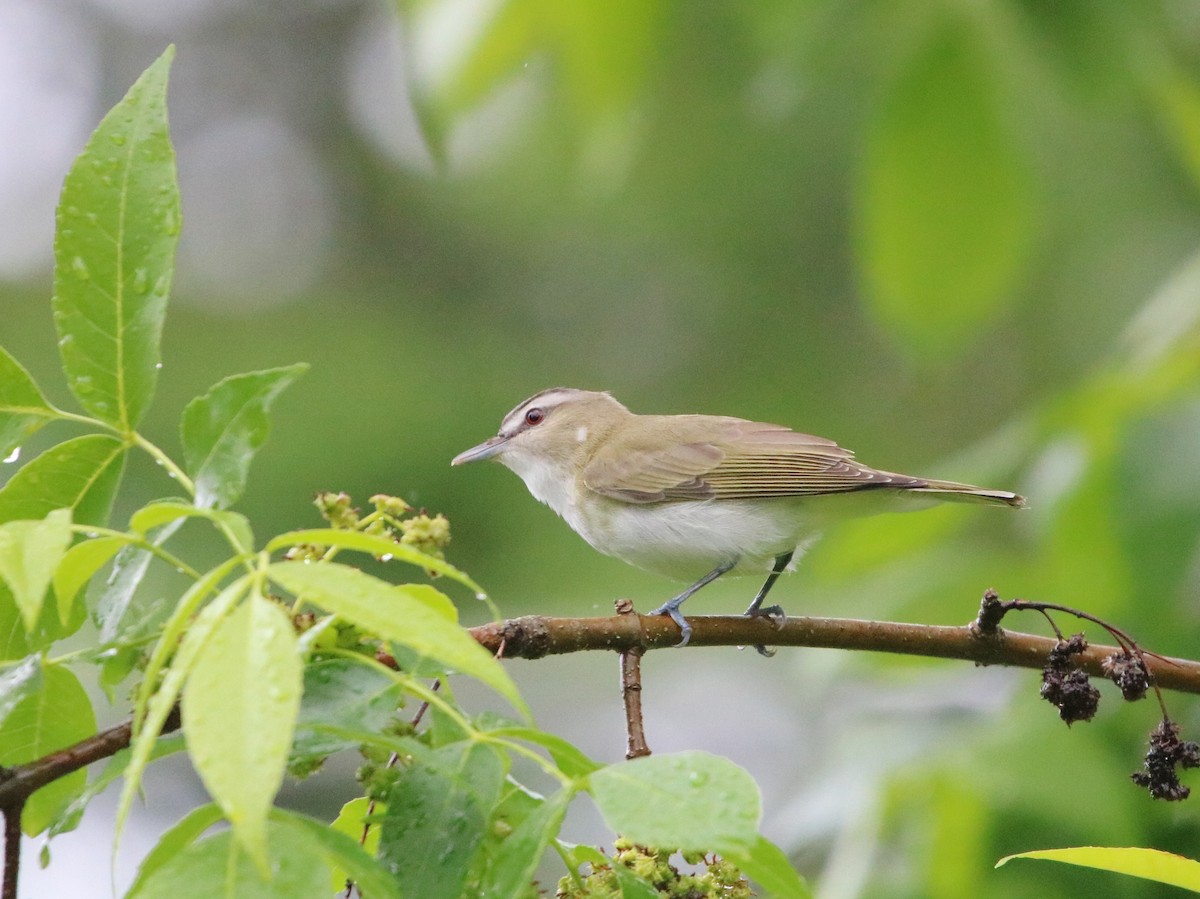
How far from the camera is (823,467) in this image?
13.3 feet

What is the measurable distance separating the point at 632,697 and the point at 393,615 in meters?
0.93

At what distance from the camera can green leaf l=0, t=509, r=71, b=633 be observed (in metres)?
1.22

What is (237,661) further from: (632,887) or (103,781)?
(632,887)

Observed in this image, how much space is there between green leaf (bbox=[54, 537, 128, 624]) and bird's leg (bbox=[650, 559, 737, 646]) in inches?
45.1

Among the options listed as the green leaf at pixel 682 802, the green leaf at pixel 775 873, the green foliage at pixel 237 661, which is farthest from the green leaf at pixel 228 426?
the green leaf at pixel 775 873

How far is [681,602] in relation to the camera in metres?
3.75

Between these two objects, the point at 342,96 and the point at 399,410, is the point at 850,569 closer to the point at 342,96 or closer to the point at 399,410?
the point at 399,410

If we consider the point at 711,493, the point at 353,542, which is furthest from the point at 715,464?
the point at 353,542

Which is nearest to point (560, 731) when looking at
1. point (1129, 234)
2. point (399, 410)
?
point (399, 410)

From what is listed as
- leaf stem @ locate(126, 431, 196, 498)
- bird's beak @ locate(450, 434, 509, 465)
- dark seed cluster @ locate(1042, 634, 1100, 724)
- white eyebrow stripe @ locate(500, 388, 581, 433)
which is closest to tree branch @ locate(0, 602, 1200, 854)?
dark seed cluster @ locate(1042, 634, 1100, 724)

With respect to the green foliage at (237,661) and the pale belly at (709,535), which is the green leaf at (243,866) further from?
the pale belly at (709,535)

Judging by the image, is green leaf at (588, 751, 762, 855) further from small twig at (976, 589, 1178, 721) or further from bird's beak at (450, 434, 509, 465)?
bird's beak at (450, 434, 509, 465)

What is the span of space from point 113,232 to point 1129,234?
7.23m

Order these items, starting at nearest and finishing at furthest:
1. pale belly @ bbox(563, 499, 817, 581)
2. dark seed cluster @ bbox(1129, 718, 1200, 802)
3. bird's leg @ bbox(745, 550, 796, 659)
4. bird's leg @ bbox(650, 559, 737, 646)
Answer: dark seed cluster @ bbox(1129, 718, 1200, 802) < bird's leg @ bbox(650, 559, 737, 646) < bird's leg @ bbox(745, 550, 796, 659) < pale belly @ bbox(563, 499, 817, 581)
